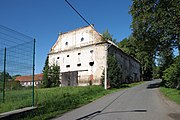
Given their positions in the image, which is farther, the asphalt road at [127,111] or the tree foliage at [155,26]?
the tree foliage at [155,26]

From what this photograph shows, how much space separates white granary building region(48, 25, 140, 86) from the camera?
4056 centimetres

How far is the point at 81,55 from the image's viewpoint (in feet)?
143

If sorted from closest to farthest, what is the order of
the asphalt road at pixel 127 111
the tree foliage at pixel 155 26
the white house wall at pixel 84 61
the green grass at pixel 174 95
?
the asphalt road at pixel 127 111
the green grass at pixel 174 95
the tree foliage at pixel 155 26
the white house wall at pixel 84 61

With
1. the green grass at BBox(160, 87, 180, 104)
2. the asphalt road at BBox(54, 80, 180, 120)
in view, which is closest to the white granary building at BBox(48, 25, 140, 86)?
the green grass at BBox(160, 87, 180, 104)

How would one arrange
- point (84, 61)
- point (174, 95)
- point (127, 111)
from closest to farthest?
1. point (127, 111)
2. point (174, 95)
3. point (84, 61)

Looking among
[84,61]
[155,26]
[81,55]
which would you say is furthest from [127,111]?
[81,55]

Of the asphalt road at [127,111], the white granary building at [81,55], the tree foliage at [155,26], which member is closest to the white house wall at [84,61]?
the white granary building at [81,55]

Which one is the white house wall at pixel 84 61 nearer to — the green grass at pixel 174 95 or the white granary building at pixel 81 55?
the white granary building at pixel 81 55

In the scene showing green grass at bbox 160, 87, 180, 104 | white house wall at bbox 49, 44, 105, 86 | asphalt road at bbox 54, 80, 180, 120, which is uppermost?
white house wall at bbox 49, 44, 105, 86

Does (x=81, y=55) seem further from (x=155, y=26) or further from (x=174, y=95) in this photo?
(x=174, y=95)

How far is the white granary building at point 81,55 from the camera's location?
40562mm

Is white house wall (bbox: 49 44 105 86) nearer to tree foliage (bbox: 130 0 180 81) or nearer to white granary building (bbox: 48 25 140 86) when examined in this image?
white granary building (bbox: 48 25 140 86)

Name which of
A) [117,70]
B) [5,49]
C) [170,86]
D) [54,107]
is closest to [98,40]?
[117,70]

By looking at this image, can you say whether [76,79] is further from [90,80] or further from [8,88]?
[8,88]
